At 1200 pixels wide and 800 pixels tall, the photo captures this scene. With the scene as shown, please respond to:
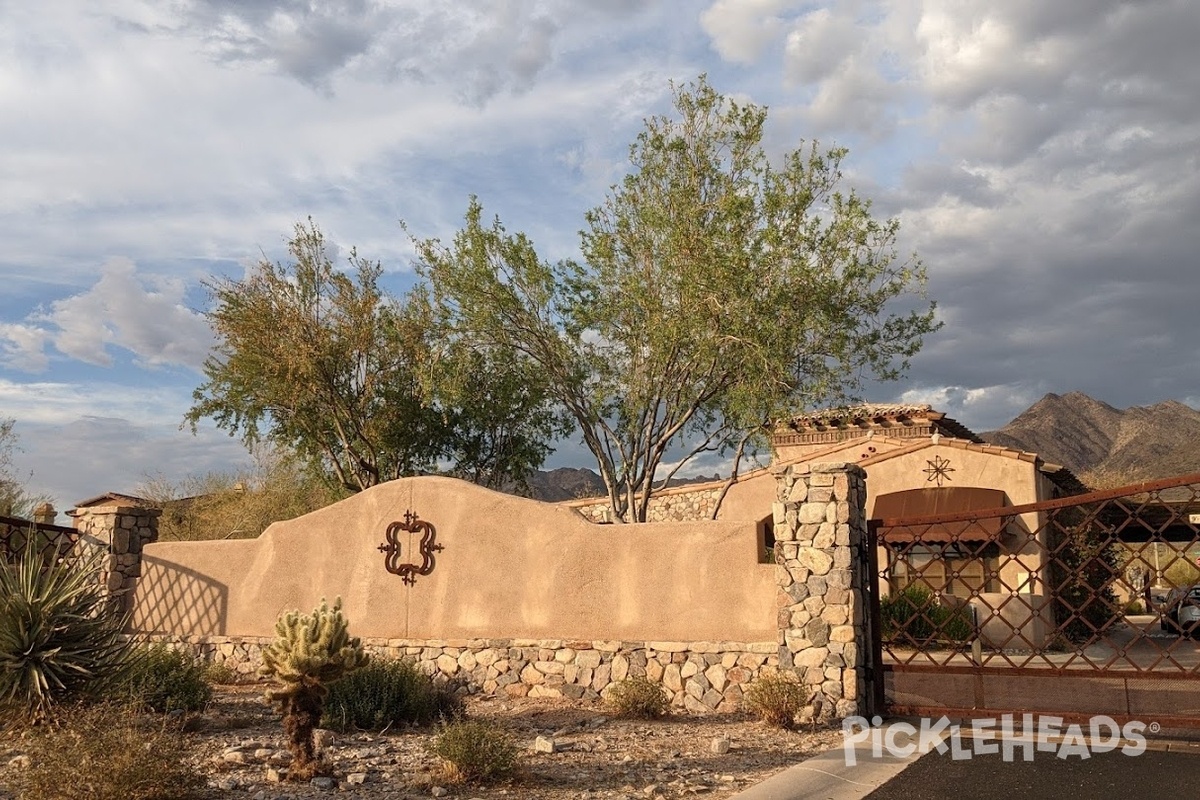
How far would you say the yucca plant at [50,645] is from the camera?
10.6 metres

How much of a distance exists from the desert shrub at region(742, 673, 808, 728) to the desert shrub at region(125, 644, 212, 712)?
6.81m

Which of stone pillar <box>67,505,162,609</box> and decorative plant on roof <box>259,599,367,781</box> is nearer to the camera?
decorative plant on roof <box>259,599,367,781</box>

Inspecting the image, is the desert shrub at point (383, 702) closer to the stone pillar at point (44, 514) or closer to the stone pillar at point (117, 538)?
the stone pillar at point (117, 538)

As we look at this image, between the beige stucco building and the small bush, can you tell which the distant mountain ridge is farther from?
the small bush

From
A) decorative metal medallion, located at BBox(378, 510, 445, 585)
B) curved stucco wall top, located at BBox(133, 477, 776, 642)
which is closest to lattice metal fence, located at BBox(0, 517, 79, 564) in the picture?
curved stucco wall top, located at BBox(133, 477, 776, 642)

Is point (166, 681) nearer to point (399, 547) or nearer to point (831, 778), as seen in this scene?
point (399, 547)

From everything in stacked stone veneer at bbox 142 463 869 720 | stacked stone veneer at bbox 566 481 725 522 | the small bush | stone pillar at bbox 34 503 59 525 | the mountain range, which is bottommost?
the small bush

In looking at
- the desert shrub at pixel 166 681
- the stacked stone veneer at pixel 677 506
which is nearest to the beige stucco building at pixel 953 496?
the stacked stone veneer at pixel 677 506

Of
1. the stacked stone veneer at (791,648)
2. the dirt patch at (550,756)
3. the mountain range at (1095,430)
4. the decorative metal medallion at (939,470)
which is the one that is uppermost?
the mountain range at (1095,430)

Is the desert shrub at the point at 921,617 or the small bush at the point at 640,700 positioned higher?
the desert shrub at the point at 921,617

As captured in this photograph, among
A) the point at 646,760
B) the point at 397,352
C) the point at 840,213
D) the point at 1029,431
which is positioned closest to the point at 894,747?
the point at 646,760

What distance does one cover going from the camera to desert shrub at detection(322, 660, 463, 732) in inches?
445

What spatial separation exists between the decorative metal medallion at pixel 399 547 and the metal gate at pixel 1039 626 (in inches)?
259

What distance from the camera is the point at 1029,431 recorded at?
121375mm
